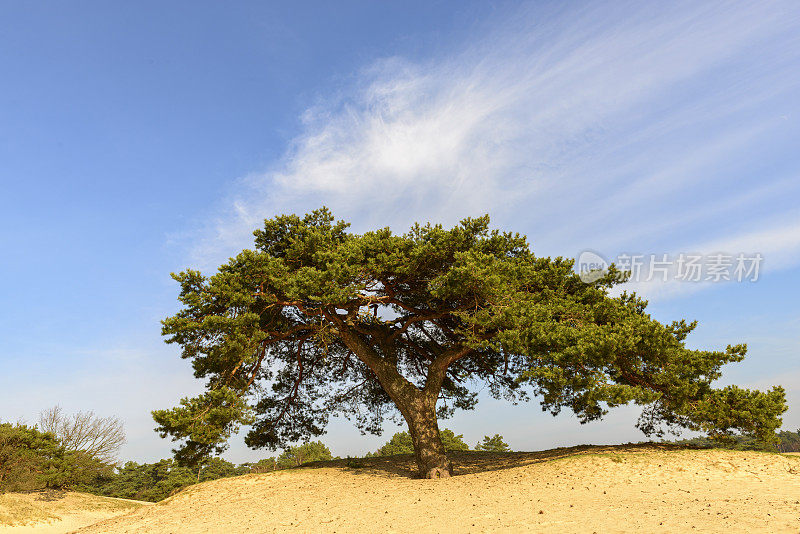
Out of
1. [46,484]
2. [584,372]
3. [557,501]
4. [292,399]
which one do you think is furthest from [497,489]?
[46,484]

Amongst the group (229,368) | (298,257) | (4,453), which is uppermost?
(298,257)

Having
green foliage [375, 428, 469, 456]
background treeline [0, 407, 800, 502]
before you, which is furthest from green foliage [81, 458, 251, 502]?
green foliage [375, 428, 469, 456]

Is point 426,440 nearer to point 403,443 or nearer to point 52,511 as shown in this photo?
point 52,511

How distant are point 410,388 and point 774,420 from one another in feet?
43.5

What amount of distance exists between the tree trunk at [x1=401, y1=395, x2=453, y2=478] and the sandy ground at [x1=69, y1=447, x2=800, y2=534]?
3.02 feet

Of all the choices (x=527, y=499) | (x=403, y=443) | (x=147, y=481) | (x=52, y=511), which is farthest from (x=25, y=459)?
(x=403, y=443)

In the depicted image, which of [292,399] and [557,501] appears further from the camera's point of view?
[292,399]

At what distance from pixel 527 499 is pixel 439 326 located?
10.0 meters

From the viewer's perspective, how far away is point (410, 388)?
61.9 ft

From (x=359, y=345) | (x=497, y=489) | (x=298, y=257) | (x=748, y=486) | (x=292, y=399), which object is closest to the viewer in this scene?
(x=748, y=486)

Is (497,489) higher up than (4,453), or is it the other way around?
(4,453)

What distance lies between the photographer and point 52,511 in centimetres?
2489

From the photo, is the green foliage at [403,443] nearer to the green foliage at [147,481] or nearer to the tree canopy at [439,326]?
the green foliage at [147,481]

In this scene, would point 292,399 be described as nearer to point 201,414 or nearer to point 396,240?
point 201,414
